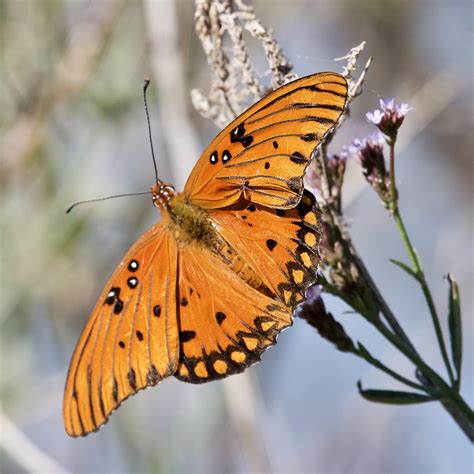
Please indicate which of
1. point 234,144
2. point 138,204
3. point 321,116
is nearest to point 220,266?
point 234,144

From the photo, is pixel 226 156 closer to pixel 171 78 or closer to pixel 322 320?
pixel 322 320

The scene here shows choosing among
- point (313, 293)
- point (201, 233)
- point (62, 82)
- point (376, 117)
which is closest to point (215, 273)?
point (201, 233)

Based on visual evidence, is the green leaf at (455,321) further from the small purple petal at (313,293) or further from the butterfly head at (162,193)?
the butterfly head at (162,193)

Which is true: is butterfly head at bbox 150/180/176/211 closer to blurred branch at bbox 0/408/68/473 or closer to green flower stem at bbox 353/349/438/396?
green flower stem at bbox 353/349/438/396

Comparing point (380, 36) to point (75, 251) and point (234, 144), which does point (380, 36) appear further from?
point (234, 144)

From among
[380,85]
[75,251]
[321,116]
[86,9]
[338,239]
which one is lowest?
[338,239]
